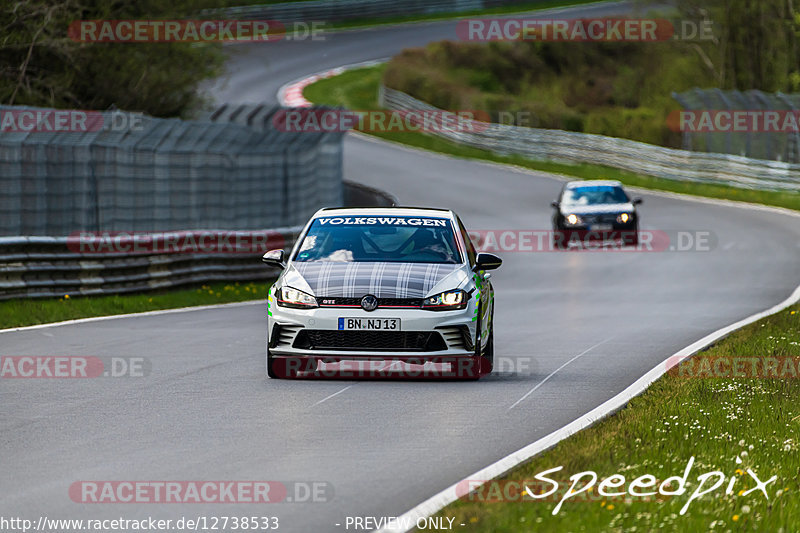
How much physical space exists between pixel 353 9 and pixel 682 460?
65557 mm

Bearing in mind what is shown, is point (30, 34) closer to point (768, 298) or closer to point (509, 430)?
point (768, 298)

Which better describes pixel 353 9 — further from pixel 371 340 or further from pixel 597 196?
pixel 371 340

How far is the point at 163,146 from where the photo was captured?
78.9 ft

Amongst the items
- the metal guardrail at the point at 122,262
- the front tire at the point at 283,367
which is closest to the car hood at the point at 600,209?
the metal guardrail at the point at 122,262

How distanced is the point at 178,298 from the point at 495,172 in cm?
2936

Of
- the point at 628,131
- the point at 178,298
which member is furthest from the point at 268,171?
the point at 628,131

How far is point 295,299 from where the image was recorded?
12.9 meters

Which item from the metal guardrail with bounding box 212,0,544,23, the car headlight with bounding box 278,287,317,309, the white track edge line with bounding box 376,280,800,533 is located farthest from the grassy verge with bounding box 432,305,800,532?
the metal guardrail with bounding box 212,0,544,23

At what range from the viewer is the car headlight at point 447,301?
41.9 ft

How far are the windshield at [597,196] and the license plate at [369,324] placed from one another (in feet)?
69.0

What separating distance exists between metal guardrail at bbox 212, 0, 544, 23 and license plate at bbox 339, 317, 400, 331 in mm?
54496

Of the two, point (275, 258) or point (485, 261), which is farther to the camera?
point (485, 261)

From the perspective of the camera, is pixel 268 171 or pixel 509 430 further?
pixel 268 171

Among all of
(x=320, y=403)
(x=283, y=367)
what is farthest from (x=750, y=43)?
(x=320, y=403)
